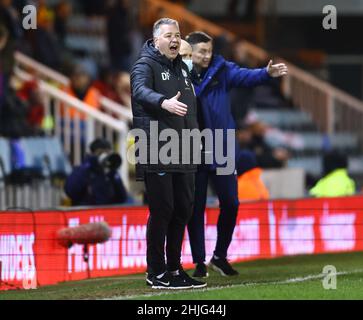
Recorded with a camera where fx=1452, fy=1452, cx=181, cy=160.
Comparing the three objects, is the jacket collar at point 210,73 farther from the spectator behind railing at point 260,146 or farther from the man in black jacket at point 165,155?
the spectator behind railing at point 260,146

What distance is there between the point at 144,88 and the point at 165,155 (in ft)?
1.89

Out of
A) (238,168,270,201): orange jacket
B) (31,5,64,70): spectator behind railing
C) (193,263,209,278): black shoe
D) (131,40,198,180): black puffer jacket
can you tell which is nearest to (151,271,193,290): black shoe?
(131,40,198,180): black puffer jacket

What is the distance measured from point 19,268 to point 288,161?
11.5 meters

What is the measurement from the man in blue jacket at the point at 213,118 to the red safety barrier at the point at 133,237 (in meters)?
1.52

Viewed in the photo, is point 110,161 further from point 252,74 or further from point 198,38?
point 252,74

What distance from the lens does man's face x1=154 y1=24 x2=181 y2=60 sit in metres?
11.5

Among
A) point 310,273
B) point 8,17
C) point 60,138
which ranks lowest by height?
point 310,273

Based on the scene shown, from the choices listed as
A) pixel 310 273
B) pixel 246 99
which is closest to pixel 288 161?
pixel 246 99

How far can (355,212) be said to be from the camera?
17.6 metres

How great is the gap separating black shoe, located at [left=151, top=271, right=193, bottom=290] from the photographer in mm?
4109

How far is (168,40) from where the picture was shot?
1154 cm

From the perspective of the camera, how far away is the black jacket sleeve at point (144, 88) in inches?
437

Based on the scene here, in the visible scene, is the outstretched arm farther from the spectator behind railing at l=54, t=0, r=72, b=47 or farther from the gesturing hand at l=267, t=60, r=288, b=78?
the spectator behind railing at l=54, t=0, r=72, b=47
